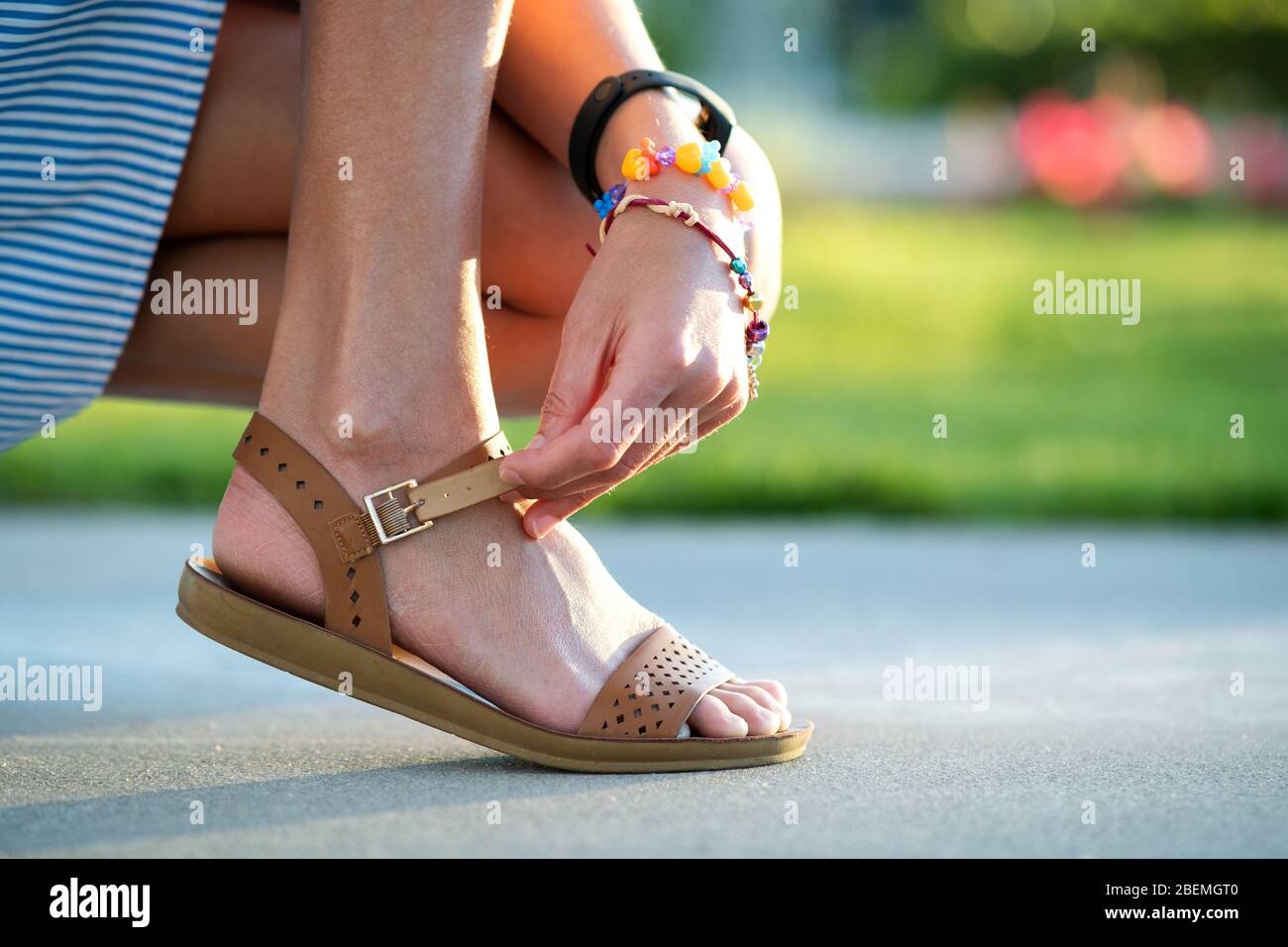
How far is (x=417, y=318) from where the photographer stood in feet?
3.64

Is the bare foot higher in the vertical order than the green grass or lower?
lower

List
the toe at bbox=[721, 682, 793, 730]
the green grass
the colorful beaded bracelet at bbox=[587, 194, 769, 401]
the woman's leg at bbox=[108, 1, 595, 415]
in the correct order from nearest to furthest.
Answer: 1. the colorful beaded bracelet at bbox=[587, 194, 769, 401]
2. the toe at bbox=[721, 682, 793, 730]
3. the woman's leg at bbox=[108, 1, 595, 415]
4. the green grass

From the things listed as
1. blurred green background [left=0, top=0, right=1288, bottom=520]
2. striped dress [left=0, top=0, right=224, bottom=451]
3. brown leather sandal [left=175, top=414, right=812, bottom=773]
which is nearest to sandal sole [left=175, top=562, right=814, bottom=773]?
brown leather sandal [left=175, top=414, right=812, bottom=773]

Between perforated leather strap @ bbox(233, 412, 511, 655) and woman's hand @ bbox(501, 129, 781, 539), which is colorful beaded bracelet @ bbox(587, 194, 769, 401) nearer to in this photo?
woman's hand @ bbox(501, 129, 781, 539)

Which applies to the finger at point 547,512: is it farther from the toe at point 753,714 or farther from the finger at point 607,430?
the toe at point 753,714

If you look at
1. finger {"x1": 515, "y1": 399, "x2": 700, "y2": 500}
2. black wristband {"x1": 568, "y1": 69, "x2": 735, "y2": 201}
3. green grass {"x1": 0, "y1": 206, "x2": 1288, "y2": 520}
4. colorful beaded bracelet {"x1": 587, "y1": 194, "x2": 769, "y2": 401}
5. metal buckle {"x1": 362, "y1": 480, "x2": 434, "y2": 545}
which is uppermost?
green grass {"x1": 0, "y1": 206, "x2": 1288, "y2": 520}

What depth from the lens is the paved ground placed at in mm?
950

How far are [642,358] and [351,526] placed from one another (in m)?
0.26

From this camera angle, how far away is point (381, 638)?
1111 mm

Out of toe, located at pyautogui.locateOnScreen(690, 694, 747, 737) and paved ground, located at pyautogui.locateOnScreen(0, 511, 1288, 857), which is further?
toe, located at pyautogui.locateOnScreen(690, 694, 747, 737)

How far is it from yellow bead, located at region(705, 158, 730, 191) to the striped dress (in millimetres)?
430
